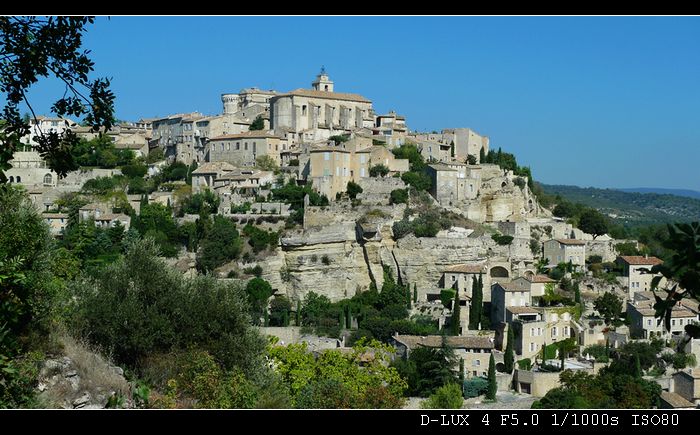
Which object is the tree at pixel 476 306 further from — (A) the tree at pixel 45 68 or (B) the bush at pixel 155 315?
(A) the tree at pixel 45 68

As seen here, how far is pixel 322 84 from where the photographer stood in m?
66.8

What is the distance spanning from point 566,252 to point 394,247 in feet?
28.1

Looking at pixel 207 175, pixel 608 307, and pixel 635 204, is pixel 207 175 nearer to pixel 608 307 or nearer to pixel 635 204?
pixel 608 307

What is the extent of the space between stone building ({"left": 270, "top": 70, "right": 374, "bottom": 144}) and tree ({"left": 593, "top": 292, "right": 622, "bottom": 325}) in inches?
867

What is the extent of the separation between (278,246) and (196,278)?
95.9ft

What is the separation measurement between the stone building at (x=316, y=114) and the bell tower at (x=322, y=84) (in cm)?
344

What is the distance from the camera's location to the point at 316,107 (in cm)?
6078

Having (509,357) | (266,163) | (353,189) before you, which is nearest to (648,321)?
(509,357)
